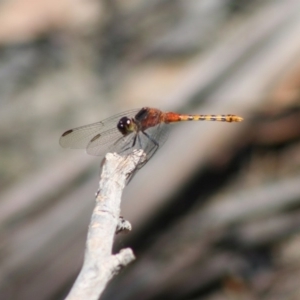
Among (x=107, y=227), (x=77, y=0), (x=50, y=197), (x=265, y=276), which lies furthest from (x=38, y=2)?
(x=107, y=227)

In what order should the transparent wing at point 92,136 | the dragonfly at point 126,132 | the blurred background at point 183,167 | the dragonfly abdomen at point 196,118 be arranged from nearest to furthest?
the dragonfly at point 126,132 → the transparent wing at point 92,136 → the dragonfly abdomen at point 196,118 → the blurred background at point 183,167

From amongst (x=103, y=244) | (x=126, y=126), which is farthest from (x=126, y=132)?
(x=103, y=244)

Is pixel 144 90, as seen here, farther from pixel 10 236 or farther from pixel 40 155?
pixel 10 236

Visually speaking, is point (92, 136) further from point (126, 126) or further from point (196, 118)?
point (196, 118)

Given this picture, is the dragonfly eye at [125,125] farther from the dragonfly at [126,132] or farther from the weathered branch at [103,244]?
the weathered branch at [103,244]

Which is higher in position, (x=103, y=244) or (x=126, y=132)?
(x=126, y=132)

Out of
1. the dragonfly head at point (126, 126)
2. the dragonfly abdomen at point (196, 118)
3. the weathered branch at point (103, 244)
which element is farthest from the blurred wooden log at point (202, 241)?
the weathered branch at point (103, 244)
